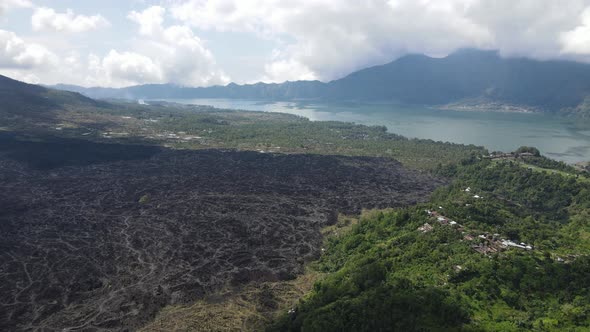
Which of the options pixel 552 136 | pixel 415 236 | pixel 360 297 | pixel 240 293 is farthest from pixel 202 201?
pixel 552 136

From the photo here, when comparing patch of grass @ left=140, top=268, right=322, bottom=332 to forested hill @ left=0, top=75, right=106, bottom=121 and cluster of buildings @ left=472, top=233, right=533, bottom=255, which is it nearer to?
cluster of buildings @ left=472, top=233, right=533, bottom=255

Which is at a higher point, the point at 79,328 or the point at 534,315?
the point at 534,315

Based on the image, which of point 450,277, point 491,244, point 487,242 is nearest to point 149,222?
point 450,277

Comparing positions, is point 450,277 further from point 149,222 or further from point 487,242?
point 149,222

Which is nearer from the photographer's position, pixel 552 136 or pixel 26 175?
pixel 26 175

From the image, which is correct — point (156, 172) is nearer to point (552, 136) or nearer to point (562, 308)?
point (562, 308)
